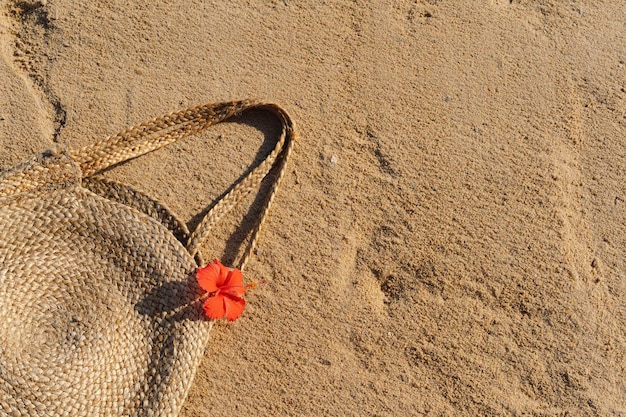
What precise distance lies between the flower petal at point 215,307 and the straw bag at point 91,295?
6 cm

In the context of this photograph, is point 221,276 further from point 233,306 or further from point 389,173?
point 389,173

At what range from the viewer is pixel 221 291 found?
4.31ft

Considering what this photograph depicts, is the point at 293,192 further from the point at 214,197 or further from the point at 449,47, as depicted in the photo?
the point at 449,47

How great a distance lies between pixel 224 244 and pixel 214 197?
4.9 inches

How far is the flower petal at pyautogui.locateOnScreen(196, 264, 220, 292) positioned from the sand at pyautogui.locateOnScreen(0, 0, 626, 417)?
162mm

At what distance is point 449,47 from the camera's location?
169 centimetres

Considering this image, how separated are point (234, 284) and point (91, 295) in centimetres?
33

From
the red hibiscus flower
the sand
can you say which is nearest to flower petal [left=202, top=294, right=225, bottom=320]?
the red hibiscus flower

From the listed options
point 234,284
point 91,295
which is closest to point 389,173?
point 234,284

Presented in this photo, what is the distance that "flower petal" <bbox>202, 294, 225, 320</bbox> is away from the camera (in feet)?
4.25

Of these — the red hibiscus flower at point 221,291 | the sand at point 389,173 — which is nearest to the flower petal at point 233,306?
the red hibiscus flower at point 221,291

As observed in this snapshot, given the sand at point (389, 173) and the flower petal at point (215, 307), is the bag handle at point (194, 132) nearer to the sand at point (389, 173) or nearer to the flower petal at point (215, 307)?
the sand at point (389, 173)

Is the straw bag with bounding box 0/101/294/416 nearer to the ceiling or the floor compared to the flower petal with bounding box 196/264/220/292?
nearer to the floor

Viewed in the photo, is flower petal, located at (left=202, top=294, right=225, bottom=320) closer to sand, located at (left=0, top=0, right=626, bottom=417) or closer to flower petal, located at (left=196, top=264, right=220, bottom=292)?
flower petal, located at (left=196, top=264, right=220, bottom=292)
